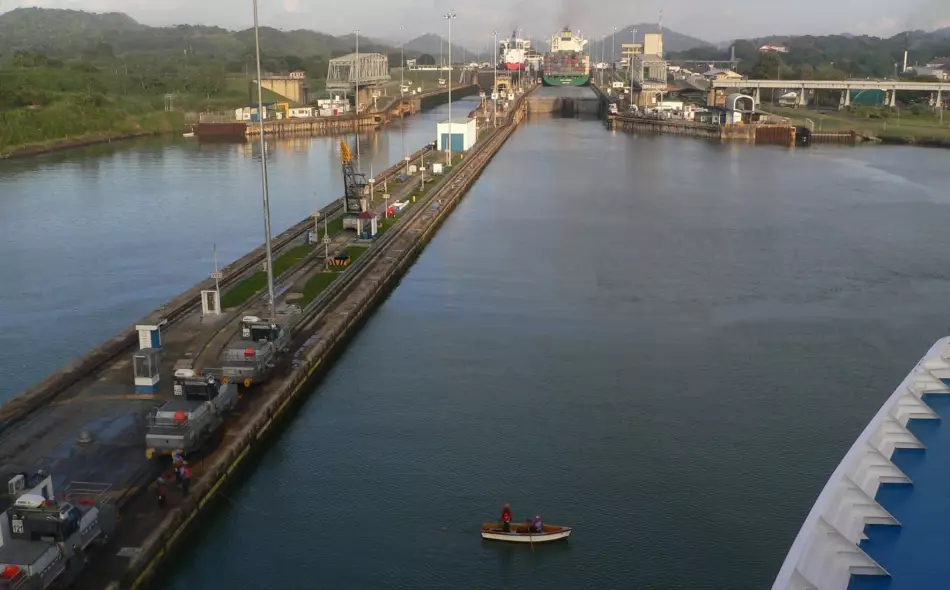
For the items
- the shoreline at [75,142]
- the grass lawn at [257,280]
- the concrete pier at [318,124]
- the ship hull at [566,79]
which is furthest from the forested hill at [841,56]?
the grass lawn at [257,280]

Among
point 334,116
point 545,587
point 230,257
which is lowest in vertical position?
point 545,587

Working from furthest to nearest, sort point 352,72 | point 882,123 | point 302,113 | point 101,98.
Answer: point 352,72 → point 302,113 → point 882,123 → point 101,98

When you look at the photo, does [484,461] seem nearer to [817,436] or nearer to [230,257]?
[817,436]

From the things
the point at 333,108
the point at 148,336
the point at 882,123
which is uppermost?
the point at 333,108

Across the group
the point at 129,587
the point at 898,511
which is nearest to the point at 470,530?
the point at 129,587

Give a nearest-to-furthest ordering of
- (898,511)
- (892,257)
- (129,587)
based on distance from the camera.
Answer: (898,511)
(129,587)
(892,257)

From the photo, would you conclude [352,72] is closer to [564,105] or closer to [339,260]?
[564,105]

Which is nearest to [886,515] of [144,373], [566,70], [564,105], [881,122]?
[144,373]
